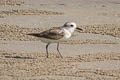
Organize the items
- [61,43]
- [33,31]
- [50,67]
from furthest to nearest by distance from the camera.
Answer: [33,31], [61,43], [50,67]

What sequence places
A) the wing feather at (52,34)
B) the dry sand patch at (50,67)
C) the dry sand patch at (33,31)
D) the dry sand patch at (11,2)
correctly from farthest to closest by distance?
the dry sand patch at (11,2), the dry sand patch at (33,31), the wing feather at (52,34), the dry sand patch at (50,67)

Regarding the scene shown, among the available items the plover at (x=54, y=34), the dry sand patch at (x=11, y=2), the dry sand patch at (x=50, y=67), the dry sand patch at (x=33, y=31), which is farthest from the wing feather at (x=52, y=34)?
the dry sand patch at (x=11, y=2)

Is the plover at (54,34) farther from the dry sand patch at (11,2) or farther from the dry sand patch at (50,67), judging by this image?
the dry sand patch at (11,2)

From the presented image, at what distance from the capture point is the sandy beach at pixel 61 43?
954cm

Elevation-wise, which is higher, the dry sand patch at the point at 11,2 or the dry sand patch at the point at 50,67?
the dry sand patch at the point at 11,2

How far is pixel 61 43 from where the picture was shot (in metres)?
12.2

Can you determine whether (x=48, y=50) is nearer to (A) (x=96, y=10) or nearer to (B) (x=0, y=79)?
(B) (x=0, y=79)

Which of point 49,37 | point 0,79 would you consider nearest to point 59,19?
point 49,37

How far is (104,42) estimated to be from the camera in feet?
40.3

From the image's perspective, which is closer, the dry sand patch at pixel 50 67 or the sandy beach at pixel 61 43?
the dry sand patch at pixel 50 67

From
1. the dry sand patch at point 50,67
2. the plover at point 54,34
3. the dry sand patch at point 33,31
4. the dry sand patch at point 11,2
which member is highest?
the dry sand patch at point 11,2

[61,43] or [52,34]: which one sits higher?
[52,34]

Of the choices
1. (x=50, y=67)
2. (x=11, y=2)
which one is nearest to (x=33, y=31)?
(x=50, y=67)

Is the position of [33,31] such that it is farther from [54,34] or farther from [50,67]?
[50,67]
